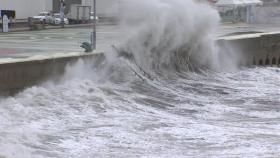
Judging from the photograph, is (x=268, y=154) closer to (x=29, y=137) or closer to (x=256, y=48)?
(x=29, y=137)

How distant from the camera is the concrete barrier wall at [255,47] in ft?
73.4

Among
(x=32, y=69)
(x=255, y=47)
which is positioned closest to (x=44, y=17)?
(x=255, y=47)

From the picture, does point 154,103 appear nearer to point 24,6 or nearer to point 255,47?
point 255,47

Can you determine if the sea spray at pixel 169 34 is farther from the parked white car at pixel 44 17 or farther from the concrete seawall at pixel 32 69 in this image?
the parked white car at pixel 44 17

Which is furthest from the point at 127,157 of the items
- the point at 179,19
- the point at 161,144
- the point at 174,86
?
the point at 179,19

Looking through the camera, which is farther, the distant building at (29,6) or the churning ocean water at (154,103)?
the distant building at (29,6)

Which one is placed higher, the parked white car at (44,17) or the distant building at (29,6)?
the distant building at (29,6)

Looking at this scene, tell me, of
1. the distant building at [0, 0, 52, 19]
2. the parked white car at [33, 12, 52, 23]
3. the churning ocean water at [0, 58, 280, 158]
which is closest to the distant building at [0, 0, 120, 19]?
the distant building at [0, 0, 52, 19]

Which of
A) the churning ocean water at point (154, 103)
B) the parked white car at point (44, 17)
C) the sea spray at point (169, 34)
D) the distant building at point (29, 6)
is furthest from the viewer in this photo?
the distant building at point (29, 6)

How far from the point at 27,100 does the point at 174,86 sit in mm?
5348

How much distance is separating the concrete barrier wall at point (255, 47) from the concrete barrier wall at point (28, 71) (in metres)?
8.54

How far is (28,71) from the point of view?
44.2 feet

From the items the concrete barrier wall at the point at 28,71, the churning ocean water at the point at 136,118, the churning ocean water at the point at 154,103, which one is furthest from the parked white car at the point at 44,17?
the concrete barrier wall at the point at 28,71

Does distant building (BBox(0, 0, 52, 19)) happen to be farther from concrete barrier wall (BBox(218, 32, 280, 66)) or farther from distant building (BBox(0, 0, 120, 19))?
concrete barrier wall (BBox(218, 32, 280, 66))
